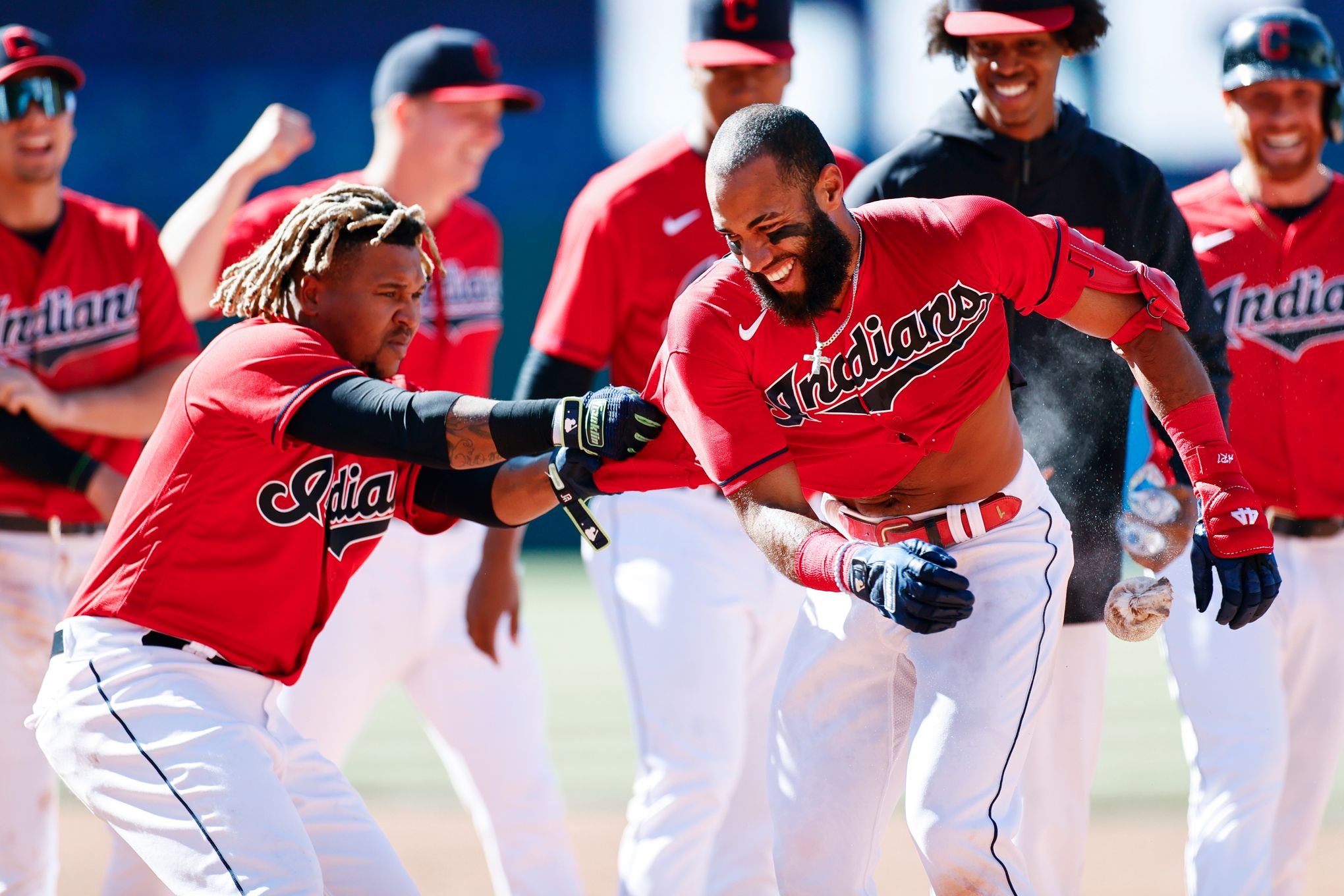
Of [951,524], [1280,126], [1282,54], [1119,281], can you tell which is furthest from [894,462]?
[1282,54]

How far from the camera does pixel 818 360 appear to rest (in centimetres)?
361

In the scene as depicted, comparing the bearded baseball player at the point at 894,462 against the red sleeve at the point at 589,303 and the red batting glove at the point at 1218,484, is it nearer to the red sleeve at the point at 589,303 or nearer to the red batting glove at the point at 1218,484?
the red batting glove at the point at 1218,484

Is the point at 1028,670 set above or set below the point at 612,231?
below

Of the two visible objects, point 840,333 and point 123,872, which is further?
point 123,872

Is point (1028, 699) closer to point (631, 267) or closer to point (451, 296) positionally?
point (631, 267)

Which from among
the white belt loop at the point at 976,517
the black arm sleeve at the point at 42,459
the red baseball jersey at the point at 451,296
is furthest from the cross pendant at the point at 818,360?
the black arm sleeve at the point at 42,459

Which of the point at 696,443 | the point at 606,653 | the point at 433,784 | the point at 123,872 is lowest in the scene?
the point at 606,653

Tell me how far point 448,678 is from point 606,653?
5826mm

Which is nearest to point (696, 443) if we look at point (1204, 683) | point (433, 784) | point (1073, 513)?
point (1073, 513)

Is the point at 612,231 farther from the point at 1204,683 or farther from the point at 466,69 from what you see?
the point at 1204,683

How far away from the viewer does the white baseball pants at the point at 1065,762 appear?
4465 millimetres

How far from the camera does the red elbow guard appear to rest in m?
3.69

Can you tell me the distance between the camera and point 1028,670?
11.9ft

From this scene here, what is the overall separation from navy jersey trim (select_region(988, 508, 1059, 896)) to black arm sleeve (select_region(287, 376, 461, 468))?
4.46 ft
